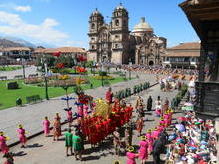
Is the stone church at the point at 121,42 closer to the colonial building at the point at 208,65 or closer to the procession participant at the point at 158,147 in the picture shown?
the procession participant at the point at 158,147

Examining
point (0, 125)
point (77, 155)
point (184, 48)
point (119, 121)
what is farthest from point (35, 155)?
point (184, 48)

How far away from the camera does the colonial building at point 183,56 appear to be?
6067cm

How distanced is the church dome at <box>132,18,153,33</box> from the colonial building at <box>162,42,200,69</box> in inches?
995

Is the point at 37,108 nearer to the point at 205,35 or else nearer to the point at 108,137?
the point at 108,137

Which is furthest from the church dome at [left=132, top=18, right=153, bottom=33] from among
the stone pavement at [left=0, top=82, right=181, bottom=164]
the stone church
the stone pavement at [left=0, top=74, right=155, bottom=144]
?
the stone pavement at [left=0, top=82, right=181, bottom=164]

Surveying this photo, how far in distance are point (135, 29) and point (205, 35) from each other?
88.0 meters

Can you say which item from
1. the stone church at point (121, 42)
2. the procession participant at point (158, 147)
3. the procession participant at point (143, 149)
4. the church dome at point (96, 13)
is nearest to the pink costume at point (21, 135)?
the procession participant at point (143, 149)

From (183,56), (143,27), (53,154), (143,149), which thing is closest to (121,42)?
(143,27)

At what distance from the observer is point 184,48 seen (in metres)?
64.1

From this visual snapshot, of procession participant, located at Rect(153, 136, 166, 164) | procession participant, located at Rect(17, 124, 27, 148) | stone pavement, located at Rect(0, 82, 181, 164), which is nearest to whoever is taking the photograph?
procession participant, located at Rect(153, 136, 166, 164)

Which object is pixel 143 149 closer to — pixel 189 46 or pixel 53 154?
pixel 53 154

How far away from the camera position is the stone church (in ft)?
247

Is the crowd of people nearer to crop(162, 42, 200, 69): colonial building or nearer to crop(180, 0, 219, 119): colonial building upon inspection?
crop(180, 0, 219, 119): colonial building

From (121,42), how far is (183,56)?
24.5 metres
